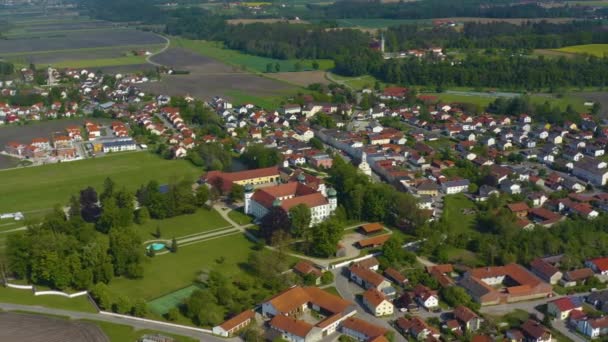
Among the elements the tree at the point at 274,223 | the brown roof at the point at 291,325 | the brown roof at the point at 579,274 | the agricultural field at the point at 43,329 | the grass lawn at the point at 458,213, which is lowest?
the grass lawn at the point at 458,213

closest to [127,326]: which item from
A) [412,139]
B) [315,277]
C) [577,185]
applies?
[315,277]

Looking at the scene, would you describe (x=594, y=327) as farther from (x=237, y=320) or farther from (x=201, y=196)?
(x=201, y=196)

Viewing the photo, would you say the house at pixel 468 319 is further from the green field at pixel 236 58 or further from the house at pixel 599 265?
the green field at pixel 236 58

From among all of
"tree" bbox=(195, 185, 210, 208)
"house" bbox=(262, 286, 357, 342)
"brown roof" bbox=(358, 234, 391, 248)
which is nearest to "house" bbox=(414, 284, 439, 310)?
"house" bbox=(262, 286, 357, 342)

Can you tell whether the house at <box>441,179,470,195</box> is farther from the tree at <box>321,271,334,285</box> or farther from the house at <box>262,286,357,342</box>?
the house at <box>262,286,357,342</box>

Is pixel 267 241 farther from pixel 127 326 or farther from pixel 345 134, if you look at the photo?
pixel 345 134

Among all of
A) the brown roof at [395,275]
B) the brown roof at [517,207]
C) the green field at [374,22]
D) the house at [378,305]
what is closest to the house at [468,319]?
the house at [378,305]
